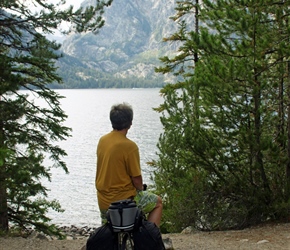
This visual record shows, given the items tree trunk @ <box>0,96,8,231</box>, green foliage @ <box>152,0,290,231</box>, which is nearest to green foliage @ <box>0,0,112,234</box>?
tree trunk @ <box>0,96,8,231</box>

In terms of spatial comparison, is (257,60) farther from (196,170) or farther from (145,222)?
(145,222)

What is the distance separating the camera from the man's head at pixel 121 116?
166 inches

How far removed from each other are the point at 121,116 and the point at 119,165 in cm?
50

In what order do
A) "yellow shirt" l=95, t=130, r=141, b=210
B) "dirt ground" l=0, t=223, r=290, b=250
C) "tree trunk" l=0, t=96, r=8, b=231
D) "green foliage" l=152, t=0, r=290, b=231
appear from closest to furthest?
"yellow shirt" l=95, t=130, r=141, b=210 → "dirt ground" l=0, t=223, r=290, b=250 → "green foliage" l=152, t=0, r=290, b=231 → "tree trunk" l=0, t=96, r=8, b=231

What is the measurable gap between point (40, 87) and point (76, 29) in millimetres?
1754

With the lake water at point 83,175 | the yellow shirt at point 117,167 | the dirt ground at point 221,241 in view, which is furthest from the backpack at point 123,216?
the lake water at point 83,175

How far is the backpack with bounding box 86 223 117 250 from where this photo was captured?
12.7 ft

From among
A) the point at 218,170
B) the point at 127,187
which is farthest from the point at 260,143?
the point at 127,187

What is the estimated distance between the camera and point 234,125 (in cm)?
815

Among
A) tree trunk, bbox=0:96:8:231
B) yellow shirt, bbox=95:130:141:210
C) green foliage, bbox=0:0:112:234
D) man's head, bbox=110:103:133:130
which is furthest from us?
green foliage, bbox=0:0:112:234

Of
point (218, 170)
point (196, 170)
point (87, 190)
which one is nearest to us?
point (218, 170)

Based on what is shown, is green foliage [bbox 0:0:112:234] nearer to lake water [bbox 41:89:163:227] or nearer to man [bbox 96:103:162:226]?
man [bbox 96:103:162:226]

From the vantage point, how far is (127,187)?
13.7 feet

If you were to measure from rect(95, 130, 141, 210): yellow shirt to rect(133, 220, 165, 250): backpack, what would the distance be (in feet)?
1.45
